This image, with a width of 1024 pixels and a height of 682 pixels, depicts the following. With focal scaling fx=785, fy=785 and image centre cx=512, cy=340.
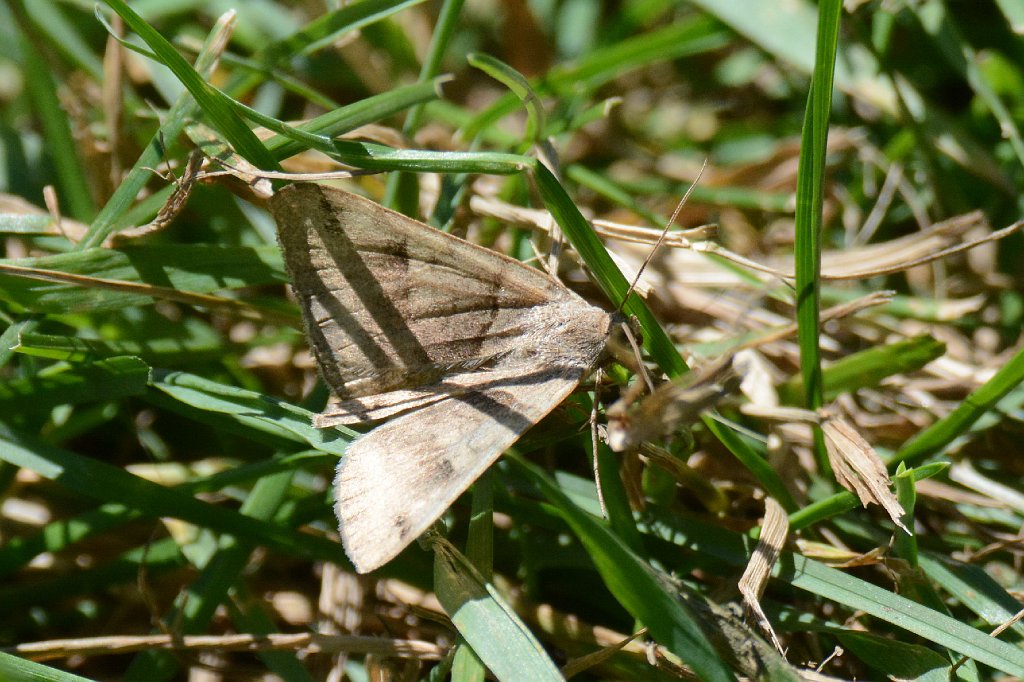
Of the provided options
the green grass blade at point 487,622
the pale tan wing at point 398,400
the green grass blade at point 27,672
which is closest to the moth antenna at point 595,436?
the pale tan wing at point 398,400

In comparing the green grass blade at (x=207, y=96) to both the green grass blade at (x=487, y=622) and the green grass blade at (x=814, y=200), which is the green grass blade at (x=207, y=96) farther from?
the green grass blade at (x=814, y=200)

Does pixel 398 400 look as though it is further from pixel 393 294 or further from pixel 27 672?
pixel 27 672

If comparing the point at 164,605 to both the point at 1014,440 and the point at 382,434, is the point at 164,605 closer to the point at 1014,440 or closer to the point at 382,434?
the point at 382,434

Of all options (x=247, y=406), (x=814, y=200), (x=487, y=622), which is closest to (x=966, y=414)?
(x=814, y=200)

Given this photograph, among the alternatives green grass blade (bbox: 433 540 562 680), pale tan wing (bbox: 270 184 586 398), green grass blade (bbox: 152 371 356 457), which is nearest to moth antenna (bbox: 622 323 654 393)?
pale tan wing (bbox: 270 184 586 398)

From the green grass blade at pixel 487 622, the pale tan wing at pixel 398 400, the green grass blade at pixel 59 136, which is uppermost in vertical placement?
the green grass blade at pixel 59 136

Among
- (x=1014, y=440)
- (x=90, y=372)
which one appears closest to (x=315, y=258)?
(x=90, y=372)

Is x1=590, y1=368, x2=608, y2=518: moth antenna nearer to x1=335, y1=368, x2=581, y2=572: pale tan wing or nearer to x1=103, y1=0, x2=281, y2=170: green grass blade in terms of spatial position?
x1=335, y1=368, x2=581, y2=572: pale tan wing
